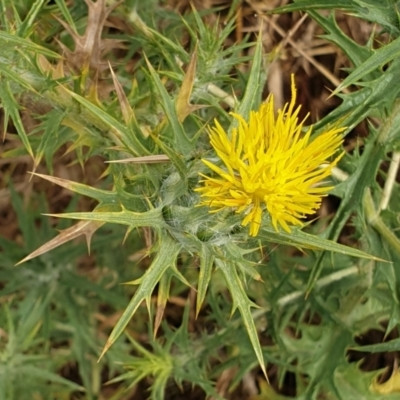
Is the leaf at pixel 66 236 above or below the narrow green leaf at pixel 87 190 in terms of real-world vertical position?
below

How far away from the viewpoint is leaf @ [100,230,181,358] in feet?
4.38

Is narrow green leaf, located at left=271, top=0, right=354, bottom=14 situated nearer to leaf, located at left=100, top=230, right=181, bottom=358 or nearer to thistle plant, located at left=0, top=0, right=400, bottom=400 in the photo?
thistle plant, located at left=0, top=0, right=400, bottom=400

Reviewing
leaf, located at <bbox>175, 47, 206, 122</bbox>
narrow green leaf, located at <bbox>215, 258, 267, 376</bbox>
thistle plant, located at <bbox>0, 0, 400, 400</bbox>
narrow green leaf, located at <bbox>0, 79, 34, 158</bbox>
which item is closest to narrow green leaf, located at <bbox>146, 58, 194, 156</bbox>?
thistle plant, located at <bbox>0, 0, 400, 400</bbox>

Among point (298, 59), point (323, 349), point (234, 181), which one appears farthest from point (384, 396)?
point (298, 59)

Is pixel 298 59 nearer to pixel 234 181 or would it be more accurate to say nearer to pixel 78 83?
pixel 78 83

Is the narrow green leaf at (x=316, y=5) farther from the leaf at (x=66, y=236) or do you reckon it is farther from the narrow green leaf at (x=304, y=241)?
the leaf at (x=66, y=236)

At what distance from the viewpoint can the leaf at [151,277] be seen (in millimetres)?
1334

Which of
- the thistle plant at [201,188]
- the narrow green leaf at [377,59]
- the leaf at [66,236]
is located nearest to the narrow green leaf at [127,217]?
the thistle plant at [201,188]

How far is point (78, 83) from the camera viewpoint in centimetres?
190

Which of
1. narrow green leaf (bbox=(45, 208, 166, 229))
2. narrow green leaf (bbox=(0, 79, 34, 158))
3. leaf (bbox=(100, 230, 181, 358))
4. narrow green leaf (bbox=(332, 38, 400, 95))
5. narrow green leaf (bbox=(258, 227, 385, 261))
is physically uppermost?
narrow green leaf (bbox=(332, 38, 400, 95))

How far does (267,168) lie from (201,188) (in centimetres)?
16

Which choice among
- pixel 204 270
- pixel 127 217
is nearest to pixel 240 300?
pixel 204 270

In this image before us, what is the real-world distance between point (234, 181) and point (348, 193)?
0.81 m

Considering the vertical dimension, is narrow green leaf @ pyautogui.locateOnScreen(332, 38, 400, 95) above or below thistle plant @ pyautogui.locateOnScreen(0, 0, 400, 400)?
above
